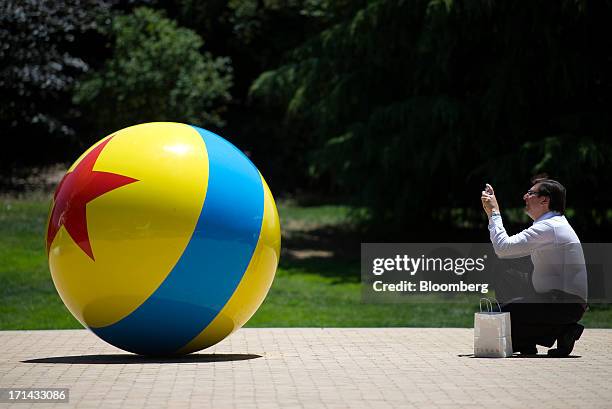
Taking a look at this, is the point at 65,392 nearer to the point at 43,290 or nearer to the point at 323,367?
the point at 323,367

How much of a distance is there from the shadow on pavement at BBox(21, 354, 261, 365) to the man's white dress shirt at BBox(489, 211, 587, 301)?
2699 mm

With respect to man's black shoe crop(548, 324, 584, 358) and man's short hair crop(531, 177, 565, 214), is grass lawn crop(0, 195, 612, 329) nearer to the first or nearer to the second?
man's black shoe crop(548, 324, 584, 358)

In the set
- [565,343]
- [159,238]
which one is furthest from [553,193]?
[159,238]

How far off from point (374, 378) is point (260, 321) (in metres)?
6.61

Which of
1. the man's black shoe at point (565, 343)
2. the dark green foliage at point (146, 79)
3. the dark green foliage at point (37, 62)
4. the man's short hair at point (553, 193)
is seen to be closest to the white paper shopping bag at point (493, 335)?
the man's black shoe at point (565, 343)

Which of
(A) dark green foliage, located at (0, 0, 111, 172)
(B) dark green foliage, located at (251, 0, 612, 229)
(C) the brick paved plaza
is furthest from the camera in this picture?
(A) dark green foliage, located at (0, 0, 111, 172)

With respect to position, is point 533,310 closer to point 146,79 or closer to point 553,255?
point 553,255

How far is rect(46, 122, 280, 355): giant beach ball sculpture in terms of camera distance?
8.92 m

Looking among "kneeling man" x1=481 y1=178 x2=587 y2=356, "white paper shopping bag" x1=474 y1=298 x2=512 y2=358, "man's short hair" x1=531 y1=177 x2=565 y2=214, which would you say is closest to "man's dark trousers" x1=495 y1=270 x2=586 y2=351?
"kneeling man" x1=481 y1=178 x2=587 y2=356

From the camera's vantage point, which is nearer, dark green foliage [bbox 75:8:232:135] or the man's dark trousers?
the man's dark trousers

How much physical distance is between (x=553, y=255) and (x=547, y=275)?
19 centimetres

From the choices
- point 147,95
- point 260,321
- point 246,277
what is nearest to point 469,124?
point 260,321

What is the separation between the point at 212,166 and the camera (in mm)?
9188

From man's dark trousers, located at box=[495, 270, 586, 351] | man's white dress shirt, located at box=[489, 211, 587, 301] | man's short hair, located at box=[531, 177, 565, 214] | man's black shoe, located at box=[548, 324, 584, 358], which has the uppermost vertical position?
man's short hair, located at box=[531, 177, 565, 214]
